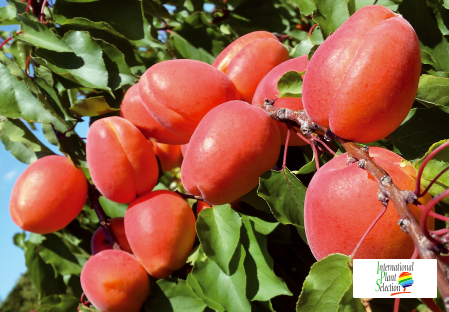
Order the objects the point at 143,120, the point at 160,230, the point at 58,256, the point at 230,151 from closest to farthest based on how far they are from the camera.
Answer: the point at 230,151, the point at 160,230, the point at 143,120, the point at 58,256

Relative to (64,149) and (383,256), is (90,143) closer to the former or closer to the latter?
(64,149)

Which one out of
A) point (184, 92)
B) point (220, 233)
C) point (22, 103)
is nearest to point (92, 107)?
point (22, 103)

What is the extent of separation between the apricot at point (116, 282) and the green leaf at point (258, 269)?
0.98 ft

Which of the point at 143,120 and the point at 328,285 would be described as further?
the point at 143,120

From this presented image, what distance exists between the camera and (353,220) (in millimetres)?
530

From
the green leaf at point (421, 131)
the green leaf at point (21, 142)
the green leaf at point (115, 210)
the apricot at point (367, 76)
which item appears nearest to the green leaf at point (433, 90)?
the green leaf at point (421, 131)

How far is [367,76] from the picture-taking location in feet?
1.80

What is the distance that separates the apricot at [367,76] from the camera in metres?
0.55

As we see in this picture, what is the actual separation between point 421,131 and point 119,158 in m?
0.69

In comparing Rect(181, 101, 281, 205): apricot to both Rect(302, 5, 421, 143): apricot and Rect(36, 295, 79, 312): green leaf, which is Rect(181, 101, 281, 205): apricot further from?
Rect(36, 295, 79, 312): green leaf

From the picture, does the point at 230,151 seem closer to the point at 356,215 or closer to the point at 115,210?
the point at 356,215

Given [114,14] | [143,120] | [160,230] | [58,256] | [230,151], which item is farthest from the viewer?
[58,256]

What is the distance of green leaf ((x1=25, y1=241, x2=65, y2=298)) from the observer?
1.40 m

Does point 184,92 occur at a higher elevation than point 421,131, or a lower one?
higher
